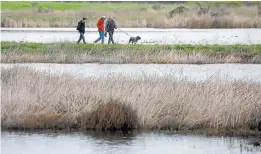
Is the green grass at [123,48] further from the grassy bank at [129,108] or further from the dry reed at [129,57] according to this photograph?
the grassy bank at [129,108]

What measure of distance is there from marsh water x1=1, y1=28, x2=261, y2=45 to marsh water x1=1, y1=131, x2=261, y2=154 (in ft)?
78.3

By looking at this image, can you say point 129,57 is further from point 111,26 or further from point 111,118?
point 111,118

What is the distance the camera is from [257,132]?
19.0 metres

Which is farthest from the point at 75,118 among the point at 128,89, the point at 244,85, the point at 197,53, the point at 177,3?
the point at 177,3

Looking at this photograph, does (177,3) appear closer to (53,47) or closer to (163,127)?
(53,47)

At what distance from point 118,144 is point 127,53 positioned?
18523mm

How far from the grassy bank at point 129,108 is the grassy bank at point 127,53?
14469 mm

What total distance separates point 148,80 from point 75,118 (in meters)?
2.96

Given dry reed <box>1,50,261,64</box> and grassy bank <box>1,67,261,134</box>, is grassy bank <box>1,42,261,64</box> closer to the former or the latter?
dry reed <box>1,50,261,64</box>

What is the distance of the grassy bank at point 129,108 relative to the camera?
1891 centimetres

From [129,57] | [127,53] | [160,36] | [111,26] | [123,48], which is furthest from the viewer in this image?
[160,36]

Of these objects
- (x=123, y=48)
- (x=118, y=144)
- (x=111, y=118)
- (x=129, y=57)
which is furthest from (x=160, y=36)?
(x=118, y=144)

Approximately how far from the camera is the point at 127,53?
1415 inches

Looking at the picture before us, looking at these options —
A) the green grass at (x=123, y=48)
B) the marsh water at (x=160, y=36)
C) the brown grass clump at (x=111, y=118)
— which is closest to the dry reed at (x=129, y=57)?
the green grass at (x=123, y=48)
